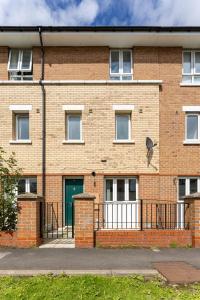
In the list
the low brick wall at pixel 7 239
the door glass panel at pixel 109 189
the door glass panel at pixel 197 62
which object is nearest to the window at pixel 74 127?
the door glass panel at pixel 109 189

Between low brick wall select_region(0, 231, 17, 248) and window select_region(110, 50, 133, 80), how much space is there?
8.25 metres

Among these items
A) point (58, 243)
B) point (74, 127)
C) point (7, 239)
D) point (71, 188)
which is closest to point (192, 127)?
point (74, 127)

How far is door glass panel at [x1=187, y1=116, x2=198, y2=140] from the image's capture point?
15336 millimetres

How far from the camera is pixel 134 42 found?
15.3 metres

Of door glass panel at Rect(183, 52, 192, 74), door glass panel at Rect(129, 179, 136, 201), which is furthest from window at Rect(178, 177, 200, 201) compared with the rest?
door glass panel at Rect(183, 52, 192, 74)

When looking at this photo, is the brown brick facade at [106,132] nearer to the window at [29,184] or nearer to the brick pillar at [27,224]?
the window at [29,184]

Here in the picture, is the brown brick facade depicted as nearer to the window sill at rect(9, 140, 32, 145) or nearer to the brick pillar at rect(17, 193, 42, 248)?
the window sill at rect(9, 140, 32, 145)

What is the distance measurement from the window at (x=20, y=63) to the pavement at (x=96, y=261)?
8202 millimetres

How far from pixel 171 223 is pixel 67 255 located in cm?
519

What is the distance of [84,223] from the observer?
1037 cm

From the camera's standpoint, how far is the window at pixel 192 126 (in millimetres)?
15312

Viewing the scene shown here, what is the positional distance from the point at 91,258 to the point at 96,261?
0.38 m

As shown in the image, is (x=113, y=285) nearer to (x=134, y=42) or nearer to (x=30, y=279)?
(x=30, y=279)

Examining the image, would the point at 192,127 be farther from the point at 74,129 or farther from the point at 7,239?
the point at 7,239
